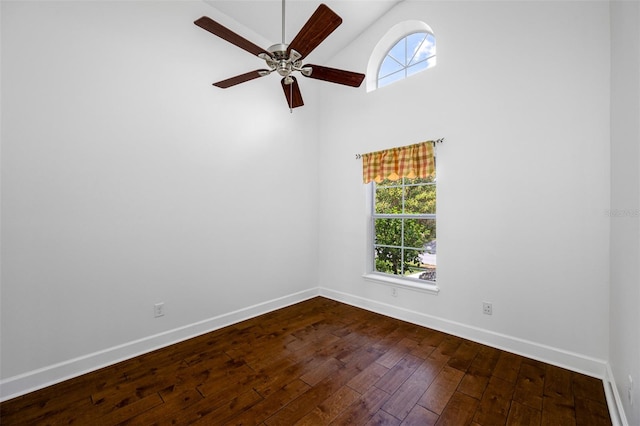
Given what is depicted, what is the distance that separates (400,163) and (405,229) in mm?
823

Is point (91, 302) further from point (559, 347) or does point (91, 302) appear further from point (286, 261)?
point (559, 347)

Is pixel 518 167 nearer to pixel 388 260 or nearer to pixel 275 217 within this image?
pixel 388 260

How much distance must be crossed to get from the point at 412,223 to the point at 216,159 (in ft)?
7.90

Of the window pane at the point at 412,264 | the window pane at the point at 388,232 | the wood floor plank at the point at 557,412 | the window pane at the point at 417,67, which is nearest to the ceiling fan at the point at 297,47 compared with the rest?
the window pane at the point at 417,67

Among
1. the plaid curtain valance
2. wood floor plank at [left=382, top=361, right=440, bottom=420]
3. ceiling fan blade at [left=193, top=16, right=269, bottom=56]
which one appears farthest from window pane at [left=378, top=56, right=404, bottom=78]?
wood floor plank at [left=382, top=361, right=440, bottom=420]

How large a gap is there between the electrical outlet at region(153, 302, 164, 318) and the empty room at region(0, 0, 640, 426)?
2 centimetres

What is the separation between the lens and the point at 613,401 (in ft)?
5.60

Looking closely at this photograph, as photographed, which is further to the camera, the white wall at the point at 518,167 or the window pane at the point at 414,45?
the window pane at the point at 414,45

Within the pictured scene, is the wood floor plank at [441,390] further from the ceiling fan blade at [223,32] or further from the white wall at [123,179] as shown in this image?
the ceiling fan blade at [223,32]

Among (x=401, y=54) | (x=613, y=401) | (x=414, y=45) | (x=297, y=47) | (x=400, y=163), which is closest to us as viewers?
(x=613, y=401)

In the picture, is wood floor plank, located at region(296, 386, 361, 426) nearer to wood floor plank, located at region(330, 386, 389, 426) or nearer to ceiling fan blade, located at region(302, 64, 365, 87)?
wood floor plank, located at region(330, 386, 389, 426)

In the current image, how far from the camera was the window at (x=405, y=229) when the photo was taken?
3.09m

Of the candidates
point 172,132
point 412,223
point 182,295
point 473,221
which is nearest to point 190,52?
point 172,132

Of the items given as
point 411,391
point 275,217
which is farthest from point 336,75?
point 411,391
